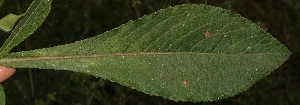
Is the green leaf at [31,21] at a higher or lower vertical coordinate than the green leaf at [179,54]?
higher

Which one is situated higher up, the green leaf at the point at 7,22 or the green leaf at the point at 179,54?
the green leaf at the point at 7,22

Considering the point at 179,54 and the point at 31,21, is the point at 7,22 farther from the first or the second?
the point at 179,54

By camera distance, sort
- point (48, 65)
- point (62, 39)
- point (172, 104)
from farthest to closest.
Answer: point (62, 39)
point (172, 104)
point (48, 65)

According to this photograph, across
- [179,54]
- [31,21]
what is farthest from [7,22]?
[179,54]

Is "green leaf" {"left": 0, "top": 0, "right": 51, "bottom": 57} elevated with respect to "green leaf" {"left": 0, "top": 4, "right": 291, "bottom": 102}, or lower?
elevated

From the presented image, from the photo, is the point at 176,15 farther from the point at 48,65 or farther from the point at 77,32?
the point at 77,32

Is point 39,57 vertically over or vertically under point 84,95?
over

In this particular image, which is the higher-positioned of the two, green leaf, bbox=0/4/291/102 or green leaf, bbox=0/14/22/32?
green leaf, bbox=0/14/22/32

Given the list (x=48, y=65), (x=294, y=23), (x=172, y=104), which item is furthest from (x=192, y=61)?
(x=294, y=23)
